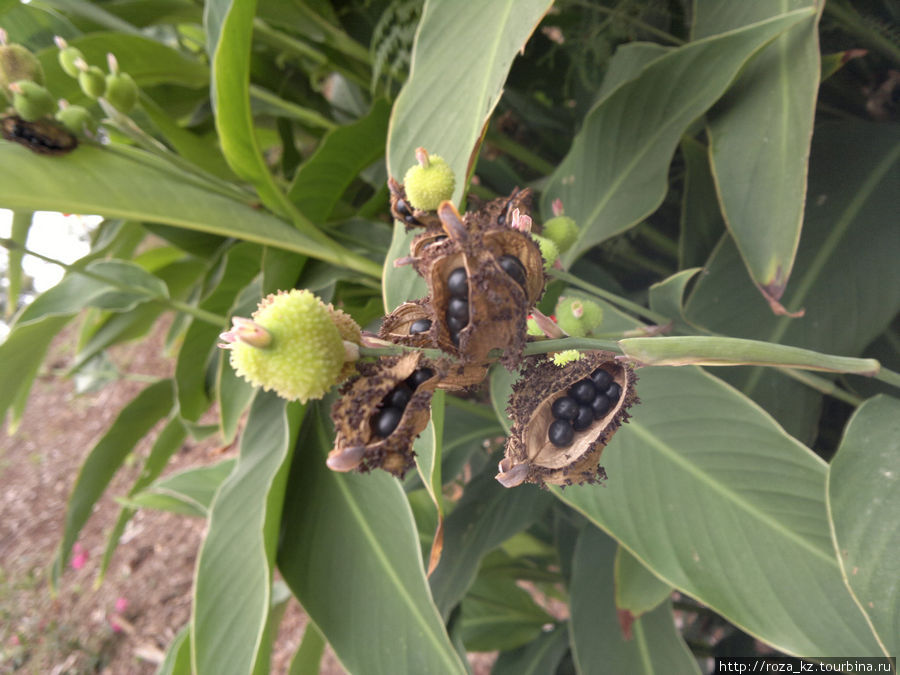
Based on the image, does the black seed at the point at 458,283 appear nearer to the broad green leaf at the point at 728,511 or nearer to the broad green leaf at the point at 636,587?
the broad green leaf at the point at 728,511

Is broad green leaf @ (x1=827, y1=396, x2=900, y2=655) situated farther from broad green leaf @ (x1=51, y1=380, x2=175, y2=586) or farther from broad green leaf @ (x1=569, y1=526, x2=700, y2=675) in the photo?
broad green leaf @ (x1=51, y1=380, x2=175, y2=586)

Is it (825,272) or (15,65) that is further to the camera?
(825,272)

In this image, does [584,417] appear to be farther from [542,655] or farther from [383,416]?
[542,655]

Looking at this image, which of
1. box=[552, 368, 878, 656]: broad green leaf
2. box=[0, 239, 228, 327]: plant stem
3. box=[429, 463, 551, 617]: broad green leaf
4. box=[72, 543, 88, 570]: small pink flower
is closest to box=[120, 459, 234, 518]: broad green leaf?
box=[0, 239, 228, 327]: plant stem

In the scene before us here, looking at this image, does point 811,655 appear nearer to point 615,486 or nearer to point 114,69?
point 615,486

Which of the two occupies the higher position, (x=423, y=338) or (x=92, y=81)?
(x=92, y=81)

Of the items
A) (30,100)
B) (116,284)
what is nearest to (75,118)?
(30,100)

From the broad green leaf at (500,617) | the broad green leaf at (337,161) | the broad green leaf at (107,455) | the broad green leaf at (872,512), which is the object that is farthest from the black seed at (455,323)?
the broad green leaf at (500,617)
